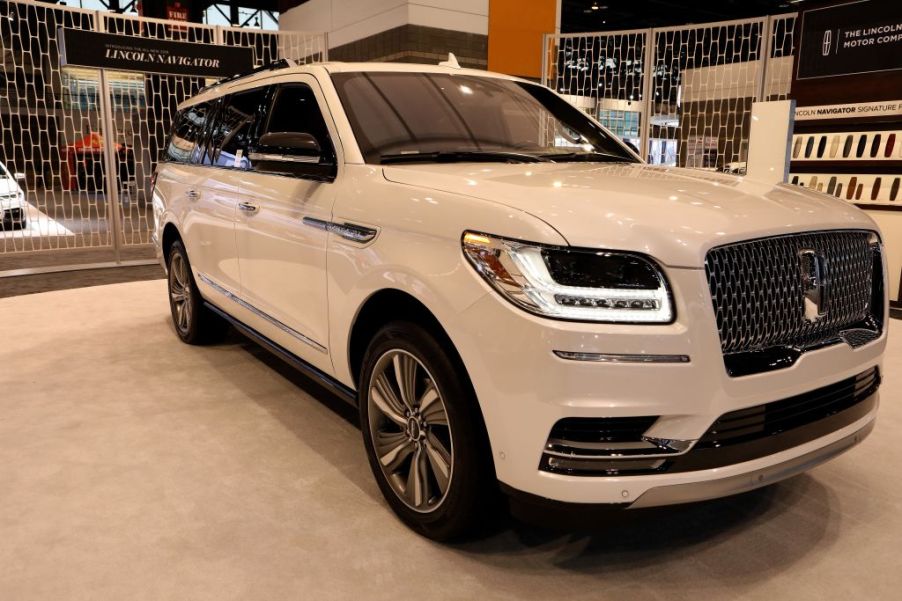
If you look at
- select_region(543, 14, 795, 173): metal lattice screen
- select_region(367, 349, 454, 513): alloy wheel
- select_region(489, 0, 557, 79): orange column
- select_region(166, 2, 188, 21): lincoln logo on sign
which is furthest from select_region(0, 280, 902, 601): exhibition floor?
select_region(166, 2, 188, 21): lincoln logo on sign

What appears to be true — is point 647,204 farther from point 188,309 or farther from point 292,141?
point 188,309

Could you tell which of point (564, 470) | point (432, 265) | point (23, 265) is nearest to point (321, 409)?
point (432, 265)

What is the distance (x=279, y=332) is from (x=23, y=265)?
6826mm

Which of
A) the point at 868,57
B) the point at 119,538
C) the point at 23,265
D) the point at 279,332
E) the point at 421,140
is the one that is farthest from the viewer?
the point at 23,265

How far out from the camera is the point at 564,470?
1.82m

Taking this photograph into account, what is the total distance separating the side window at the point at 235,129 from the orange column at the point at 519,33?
24.5 feet

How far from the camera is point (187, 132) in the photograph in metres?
4.56

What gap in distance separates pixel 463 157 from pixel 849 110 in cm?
515

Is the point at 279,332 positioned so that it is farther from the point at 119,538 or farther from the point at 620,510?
the point at 620,510

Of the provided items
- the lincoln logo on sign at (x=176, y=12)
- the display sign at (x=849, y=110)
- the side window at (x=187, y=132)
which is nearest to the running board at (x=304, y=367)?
the side window at (x=187, y=132)

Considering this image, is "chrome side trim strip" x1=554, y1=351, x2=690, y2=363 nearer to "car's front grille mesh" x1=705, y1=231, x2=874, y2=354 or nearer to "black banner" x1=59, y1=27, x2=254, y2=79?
"car's front grille mesh" x1=705, y1=231, x2=874, y2=354

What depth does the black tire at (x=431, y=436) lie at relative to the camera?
2043 millimetres

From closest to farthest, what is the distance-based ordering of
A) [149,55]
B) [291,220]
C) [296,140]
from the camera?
[296,140] < [291,220] < [149,55]

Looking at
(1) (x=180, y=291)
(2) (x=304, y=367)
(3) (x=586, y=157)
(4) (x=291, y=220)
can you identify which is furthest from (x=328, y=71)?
(1) (x=180, y=291)
